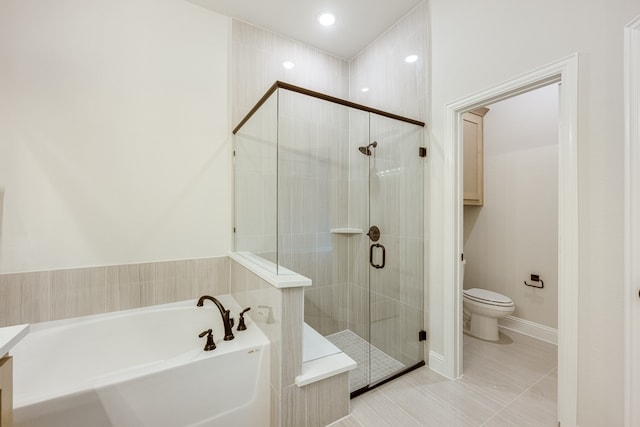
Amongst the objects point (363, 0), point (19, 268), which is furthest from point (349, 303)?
point (363, 0)

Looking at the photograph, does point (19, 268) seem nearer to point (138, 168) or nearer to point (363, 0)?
point (138, 168)

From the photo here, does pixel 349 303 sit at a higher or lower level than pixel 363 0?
lower

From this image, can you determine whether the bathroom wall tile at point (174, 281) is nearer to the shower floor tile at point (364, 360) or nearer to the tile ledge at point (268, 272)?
the tile ledge at point (268, 272)

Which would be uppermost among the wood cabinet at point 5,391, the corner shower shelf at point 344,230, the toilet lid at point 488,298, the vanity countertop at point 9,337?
the corner shower shelf at point 344,230

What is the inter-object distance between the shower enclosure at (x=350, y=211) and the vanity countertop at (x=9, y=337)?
3.59 feet

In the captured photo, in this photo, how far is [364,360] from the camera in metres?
1.96

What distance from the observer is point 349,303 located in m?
2.41

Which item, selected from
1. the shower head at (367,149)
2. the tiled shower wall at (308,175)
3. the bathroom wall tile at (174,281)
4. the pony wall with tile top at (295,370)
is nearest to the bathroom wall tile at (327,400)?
the pony wall with tile top at (295,370)

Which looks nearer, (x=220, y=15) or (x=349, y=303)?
(x=220, y=15)

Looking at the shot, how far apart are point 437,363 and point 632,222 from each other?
1464 mm

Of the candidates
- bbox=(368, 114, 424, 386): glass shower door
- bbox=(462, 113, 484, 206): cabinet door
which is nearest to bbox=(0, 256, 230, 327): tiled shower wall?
bbox=(368, 114, 424, 386): glass shower door

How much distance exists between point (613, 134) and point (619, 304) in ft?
2.59

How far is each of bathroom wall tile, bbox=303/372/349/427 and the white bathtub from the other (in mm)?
251

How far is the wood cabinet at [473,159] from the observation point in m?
2.77
